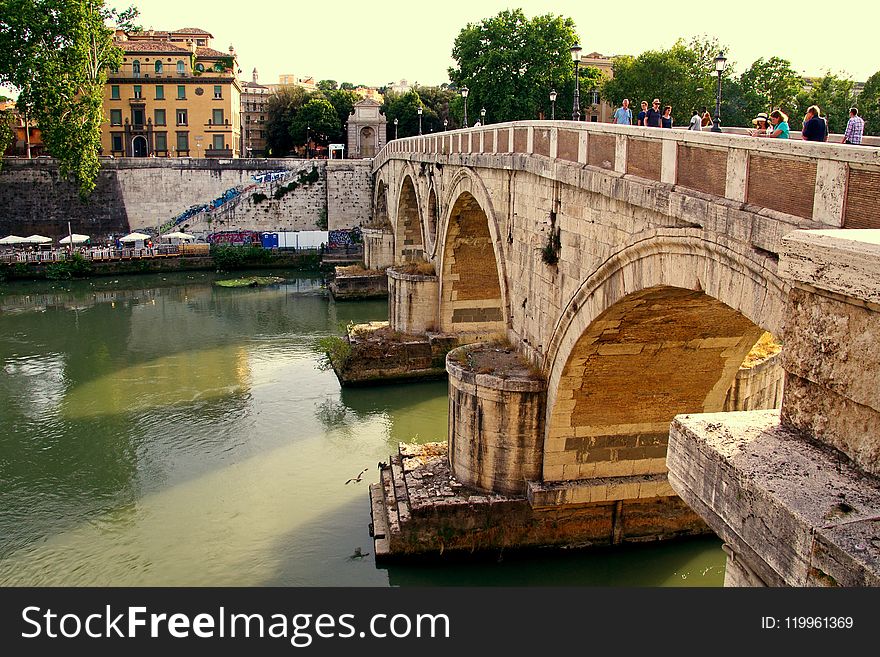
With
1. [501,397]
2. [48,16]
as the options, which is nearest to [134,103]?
[48,16]

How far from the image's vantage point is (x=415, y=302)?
56.6ft

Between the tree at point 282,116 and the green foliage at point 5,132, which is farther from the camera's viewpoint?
the tree at point 282,116

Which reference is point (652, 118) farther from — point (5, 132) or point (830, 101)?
point (5, 132)

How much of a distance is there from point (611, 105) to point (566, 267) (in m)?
31.4

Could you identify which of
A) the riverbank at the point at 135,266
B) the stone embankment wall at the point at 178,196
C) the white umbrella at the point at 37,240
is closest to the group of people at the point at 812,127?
the riverbank at the point at 135,266

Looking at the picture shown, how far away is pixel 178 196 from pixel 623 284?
30.3m

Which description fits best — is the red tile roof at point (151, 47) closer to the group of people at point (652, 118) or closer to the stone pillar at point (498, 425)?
the group of people at point (652, 118)

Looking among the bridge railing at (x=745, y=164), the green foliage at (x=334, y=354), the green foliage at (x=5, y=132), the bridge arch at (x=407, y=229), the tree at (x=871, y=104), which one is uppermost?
the tree at (x=871, y=104)

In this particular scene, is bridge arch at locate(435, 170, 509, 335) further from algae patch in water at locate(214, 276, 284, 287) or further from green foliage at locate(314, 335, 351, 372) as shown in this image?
algae patch in water at locate(214, 276, 284, 287)

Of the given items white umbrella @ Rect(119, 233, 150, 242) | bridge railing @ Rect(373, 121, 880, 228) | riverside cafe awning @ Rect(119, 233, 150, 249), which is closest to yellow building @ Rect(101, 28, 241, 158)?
riverside cafe awning @ Rect(119, 233, 150, 249)

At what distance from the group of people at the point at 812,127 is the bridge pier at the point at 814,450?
3081 mm

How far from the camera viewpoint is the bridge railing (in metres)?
4.18

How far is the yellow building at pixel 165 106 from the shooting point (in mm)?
40031

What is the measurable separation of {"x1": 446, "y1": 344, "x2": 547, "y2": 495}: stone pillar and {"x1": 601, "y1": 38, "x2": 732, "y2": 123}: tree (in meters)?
25.6
